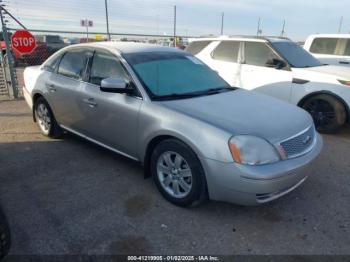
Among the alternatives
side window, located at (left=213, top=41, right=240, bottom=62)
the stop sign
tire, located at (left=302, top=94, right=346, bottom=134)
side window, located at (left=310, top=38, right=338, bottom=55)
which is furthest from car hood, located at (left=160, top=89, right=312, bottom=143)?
side window, located at (left=310, top=38, right=338, bottom=55)

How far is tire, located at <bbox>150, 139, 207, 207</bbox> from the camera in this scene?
2.91 metres

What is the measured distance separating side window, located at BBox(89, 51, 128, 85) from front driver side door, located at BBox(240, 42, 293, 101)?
11.2ft

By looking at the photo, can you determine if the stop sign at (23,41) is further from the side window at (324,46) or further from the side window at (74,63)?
the side window at (324,46)

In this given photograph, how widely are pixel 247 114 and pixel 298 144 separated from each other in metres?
0.57

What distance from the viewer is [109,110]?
3.65 metres

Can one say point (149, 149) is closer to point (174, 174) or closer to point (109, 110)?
point (174, 174)

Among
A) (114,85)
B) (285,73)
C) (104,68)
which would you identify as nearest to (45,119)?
(104,68)

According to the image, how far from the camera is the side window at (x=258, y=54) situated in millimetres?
6129

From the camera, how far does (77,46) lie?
4426 mm

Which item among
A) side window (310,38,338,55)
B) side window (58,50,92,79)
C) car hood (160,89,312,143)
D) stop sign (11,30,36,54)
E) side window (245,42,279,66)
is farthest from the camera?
side window (310,38,338,55)

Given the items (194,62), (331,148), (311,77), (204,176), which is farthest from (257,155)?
(311,77)

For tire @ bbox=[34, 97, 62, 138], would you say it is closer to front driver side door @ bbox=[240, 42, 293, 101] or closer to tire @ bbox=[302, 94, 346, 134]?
front driver side door @ bbox=[240, 42, 293, 101]

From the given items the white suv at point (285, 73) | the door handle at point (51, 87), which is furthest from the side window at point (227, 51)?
the door handle at point (51, 87)

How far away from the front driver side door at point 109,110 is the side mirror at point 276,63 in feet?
11.5
